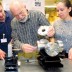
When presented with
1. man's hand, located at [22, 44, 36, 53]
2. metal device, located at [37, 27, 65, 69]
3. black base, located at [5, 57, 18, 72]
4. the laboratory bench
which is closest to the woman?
man's hand, located at [22, 44, 36, 53]

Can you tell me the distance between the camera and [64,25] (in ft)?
9.81

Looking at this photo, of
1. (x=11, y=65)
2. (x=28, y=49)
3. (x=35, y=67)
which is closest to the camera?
(x=11, y=65)

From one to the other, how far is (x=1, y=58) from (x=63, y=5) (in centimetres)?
101

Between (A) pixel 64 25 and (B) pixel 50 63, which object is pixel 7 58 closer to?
(B) pixel 50 63

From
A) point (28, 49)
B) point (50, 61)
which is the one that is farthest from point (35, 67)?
point (28, 49)

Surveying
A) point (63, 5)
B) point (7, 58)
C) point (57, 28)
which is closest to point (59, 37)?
point (57, 28)

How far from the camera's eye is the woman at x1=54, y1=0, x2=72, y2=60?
9.64ft

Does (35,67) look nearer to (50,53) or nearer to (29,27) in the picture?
(50,53)

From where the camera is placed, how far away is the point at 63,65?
223cm

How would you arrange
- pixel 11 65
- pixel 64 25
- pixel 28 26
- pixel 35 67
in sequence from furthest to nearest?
pixel 28 26
pixel 64 25
pixel 35 67
pixel 11 65

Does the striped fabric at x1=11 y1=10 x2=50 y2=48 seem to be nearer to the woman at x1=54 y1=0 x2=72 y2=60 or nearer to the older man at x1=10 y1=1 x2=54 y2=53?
the older man at x1=10 y1=1 x2=54 y2=53

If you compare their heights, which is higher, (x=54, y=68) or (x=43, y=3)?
(x=43, y=3)

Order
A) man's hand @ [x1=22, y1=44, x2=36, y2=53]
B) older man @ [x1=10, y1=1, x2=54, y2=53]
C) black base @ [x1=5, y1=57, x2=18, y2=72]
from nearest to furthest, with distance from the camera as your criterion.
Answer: black base @ [x1=5, y1=57, x2=18, y2=72] → man's hand @ [x1=22, y1=44, x2=36, y2=53] → older man @ [x1=10, y1=1, x2=54, y2=53]

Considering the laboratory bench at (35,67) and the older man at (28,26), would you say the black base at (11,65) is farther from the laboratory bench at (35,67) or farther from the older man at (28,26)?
the older man at (28,26)
